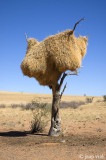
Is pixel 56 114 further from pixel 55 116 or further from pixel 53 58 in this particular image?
pixel 53 58

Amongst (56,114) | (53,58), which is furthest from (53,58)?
(56,114)

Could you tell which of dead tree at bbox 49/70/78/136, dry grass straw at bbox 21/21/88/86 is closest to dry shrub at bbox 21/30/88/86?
dry grass straw at bbox 21/21/88/86

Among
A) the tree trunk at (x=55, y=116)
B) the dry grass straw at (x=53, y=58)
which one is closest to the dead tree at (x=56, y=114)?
the tree trunk at (x=55, y=116)

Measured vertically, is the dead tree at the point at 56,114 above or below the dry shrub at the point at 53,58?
below

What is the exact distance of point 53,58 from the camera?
9.59 m

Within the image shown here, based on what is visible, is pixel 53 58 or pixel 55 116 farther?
pixel 55 116

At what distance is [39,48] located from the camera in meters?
9.97

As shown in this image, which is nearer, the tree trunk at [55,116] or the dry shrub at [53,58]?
the dry shrub at [53,58]

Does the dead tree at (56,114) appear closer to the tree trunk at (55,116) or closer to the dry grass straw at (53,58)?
the tree trunk at (55,116)

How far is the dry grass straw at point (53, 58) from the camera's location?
31.0 feet

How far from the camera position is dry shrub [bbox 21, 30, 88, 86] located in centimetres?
945

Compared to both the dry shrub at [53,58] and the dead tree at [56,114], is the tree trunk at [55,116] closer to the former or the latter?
the dead tree at [56,114]

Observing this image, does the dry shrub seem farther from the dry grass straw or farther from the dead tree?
the dead tree

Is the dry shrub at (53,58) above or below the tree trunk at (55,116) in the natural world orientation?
above
